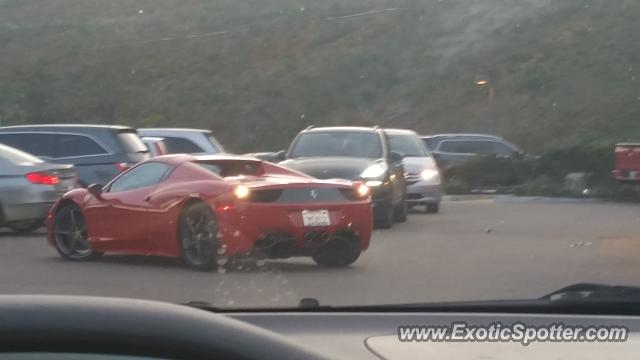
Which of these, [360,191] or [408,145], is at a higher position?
[360,191]

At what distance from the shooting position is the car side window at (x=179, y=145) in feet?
68.4

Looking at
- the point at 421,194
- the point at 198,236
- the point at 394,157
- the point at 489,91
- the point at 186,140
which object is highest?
the point at 198,236

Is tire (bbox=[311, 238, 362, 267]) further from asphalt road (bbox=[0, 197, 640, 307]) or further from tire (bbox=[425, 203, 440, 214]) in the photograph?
tire (bbox=[425, 203, 440, 214])

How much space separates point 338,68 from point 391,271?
121 feet

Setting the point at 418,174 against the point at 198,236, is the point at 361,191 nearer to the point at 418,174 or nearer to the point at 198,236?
the point at 198,236

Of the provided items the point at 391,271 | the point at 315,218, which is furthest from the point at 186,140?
the point at 391,271

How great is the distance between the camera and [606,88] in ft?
136

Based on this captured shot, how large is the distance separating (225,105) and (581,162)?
21.1 meters

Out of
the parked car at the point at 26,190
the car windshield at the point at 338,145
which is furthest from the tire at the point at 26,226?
the car windshield at the point at 338,145

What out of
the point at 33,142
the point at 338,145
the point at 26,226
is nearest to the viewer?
the point at 26,226

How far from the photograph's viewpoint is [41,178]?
49.2 feet

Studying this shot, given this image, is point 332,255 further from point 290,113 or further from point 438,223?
point 290,113

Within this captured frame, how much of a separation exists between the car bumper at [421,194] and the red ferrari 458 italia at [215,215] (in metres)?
7.59

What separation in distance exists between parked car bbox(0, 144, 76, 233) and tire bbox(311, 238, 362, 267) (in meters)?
5.42
